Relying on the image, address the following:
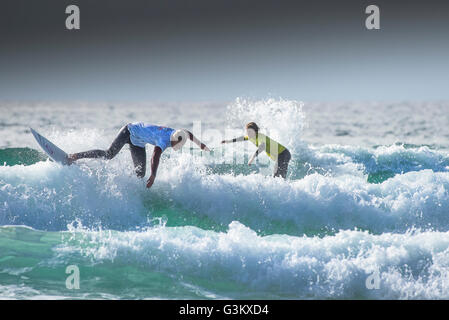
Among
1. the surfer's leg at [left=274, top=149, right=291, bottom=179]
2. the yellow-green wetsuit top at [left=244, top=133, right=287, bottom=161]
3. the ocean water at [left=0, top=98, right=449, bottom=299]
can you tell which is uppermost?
the yellow-green wetsuit top at [left=244, top=133, right=287, bottom=161]

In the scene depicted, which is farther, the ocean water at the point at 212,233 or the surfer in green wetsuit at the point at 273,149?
the surfer in green wetsuit at the point at 273,149

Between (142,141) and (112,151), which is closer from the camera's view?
(112,151)

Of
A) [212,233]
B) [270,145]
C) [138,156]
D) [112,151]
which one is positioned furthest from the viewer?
[270,145]

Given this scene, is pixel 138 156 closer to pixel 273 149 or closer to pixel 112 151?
pixel 112 151

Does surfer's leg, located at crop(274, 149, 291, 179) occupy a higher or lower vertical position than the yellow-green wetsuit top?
lower

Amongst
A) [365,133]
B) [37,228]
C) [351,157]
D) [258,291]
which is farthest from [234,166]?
[365,133]

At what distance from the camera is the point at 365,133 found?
3209 centimetres

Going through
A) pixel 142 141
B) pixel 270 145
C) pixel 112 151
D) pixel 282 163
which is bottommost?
pixel 282 163

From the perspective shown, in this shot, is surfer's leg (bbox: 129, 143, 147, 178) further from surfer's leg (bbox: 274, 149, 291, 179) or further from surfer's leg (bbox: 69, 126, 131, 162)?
surfer's leg (bbox: 274, 149, 291, 179)

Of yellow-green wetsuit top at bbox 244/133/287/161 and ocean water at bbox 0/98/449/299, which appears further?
yellow-green wetsuit top at bbox 244/133/287/161

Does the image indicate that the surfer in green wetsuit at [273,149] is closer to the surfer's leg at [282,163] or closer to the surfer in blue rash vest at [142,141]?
the surfer's leg at [282,163]

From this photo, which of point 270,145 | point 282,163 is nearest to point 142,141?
point 270,145

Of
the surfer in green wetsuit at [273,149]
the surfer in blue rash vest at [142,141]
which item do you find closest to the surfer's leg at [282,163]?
the surfer in green wetsuit at [273,149]

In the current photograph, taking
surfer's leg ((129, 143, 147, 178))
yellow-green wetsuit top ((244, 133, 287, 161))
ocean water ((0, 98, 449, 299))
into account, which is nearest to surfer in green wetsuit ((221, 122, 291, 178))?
yellow-green wetsuit top ((244, 133, 287, 161))
